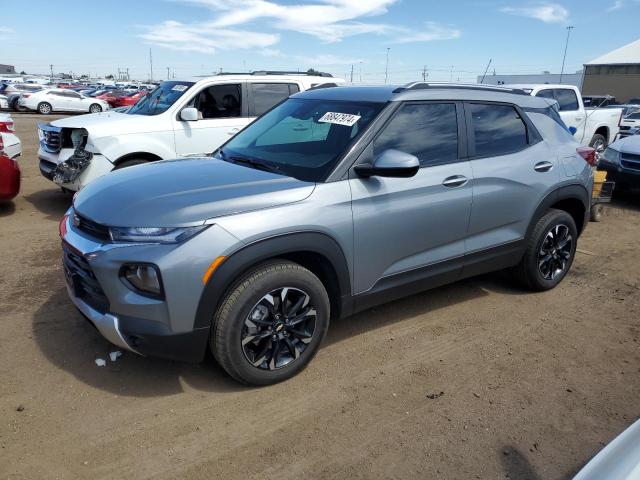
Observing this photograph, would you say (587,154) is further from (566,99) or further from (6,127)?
(566,99)

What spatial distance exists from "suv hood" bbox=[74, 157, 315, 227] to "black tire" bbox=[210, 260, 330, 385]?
42cm

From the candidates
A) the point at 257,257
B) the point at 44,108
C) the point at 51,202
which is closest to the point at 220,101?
the point at 51,202

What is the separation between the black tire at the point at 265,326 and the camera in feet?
9.57

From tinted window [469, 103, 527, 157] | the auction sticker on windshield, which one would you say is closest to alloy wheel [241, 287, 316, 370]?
the auction sticker on windshield

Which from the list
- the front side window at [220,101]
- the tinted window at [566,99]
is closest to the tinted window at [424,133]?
the front side window at [220,101]

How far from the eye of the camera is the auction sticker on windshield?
356 cm

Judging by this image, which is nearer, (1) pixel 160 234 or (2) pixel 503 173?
(1) pixel 160 234

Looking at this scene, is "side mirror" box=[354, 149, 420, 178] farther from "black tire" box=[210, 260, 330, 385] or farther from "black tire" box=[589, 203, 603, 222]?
"black tire" box=[589, 203, 603, 222]

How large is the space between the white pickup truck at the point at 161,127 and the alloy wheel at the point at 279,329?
14.9 feet

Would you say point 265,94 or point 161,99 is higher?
point 265,94

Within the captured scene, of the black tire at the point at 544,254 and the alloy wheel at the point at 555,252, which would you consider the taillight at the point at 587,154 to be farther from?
the alloy wheel at the point at 555,252

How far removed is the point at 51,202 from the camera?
773 centimetres

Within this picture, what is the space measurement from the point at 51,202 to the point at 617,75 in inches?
2416

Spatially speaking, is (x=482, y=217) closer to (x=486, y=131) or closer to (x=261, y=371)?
(x=486, y=131)
